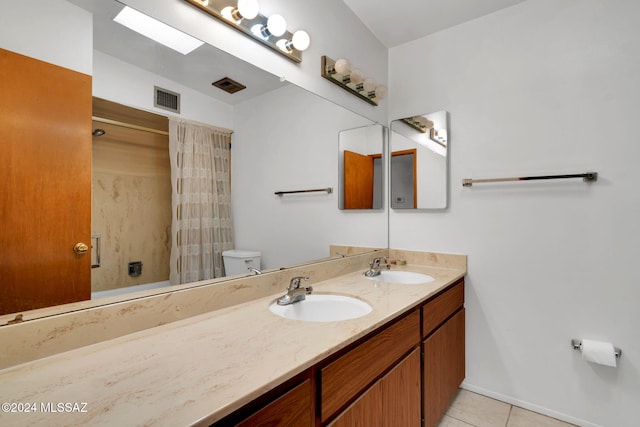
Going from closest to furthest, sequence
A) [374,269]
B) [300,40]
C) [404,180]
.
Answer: [300,40], [374,269], [404,180]

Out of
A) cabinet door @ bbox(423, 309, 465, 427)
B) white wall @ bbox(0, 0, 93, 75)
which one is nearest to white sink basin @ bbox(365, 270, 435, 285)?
cabinet door @ bbox(423, 309, 465, 427)

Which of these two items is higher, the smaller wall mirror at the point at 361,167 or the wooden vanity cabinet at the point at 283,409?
the smaller wall mirror at the point at 361,167

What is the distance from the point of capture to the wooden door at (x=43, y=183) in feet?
2.25

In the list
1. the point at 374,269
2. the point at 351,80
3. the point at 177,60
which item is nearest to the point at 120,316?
the point at 177,60

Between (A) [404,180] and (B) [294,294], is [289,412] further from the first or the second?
(A) [404,180]

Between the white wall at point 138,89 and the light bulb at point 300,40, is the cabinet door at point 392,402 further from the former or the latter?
the light bulb at point 300,40

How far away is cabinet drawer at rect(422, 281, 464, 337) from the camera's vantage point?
142 cm

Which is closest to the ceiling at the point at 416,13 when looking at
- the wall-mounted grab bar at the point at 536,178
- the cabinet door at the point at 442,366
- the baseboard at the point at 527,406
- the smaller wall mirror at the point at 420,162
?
the smaller wall mirror at the point at 420,162

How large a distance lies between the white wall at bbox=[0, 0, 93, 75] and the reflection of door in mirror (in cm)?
185

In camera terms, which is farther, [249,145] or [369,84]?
[369,84]

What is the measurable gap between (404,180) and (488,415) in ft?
4.93

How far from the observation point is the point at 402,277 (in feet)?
6.28

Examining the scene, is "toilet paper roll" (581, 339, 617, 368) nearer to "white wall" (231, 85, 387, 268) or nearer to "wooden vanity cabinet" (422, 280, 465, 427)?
"wooden vanity cabinet" (422, 280, 465, 427)

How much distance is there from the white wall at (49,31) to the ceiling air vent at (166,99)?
0.18m
